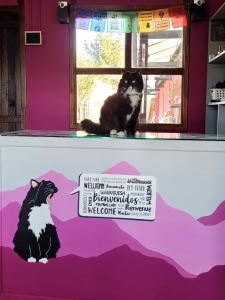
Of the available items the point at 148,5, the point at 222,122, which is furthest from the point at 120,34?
the point at 222,122

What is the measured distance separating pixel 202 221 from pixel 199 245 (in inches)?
4.4

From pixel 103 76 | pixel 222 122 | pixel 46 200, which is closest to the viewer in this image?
pixel 46 200

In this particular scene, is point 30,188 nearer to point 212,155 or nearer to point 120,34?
point 212,155

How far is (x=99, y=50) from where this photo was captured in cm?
473

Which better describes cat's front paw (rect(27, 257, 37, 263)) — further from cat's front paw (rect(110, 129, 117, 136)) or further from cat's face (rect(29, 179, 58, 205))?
cat's front paw (rect(110, 129, 117, 136))

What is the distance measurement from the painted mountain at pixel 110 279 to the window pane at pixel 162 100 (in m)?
3.14

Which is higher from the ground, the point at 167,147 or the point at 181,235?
the point at 167,147

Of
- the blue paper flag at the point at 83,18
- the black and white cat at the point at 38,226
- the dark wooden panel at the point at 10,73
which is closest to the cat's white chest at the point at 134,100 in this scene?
the black and white cat at the point at 38,226

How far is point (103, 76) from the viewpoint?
473cm

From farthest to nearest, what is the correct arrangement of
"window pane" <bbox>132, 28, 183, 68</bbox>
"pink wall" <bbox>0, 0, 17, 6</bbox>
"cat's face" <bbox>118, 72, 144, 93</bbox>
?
"pink wall" <bbox>0, 0, 17, 6</bbox> → "window pane" <bbox>132, 28, 183, 68</bbox> → "cat's face" <bbox>118, 72, 144, 93</bbox>

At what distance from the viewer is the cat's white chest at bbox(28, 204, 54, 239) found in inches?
67.9

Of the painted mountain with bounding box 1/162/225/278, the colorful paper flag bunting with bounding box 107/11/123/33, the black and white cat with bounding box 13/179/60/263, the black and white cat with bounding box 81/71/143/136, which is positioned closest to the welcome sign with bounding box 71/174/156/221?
the painted mountain with bounding box 1/162/225/278

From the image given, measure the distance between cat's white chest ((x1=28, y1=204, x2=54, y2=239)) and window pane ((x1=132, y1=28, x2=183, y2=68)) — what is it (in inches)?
130

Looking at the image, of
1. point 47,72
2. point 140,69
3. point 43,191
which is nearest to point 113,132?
point 43,191
